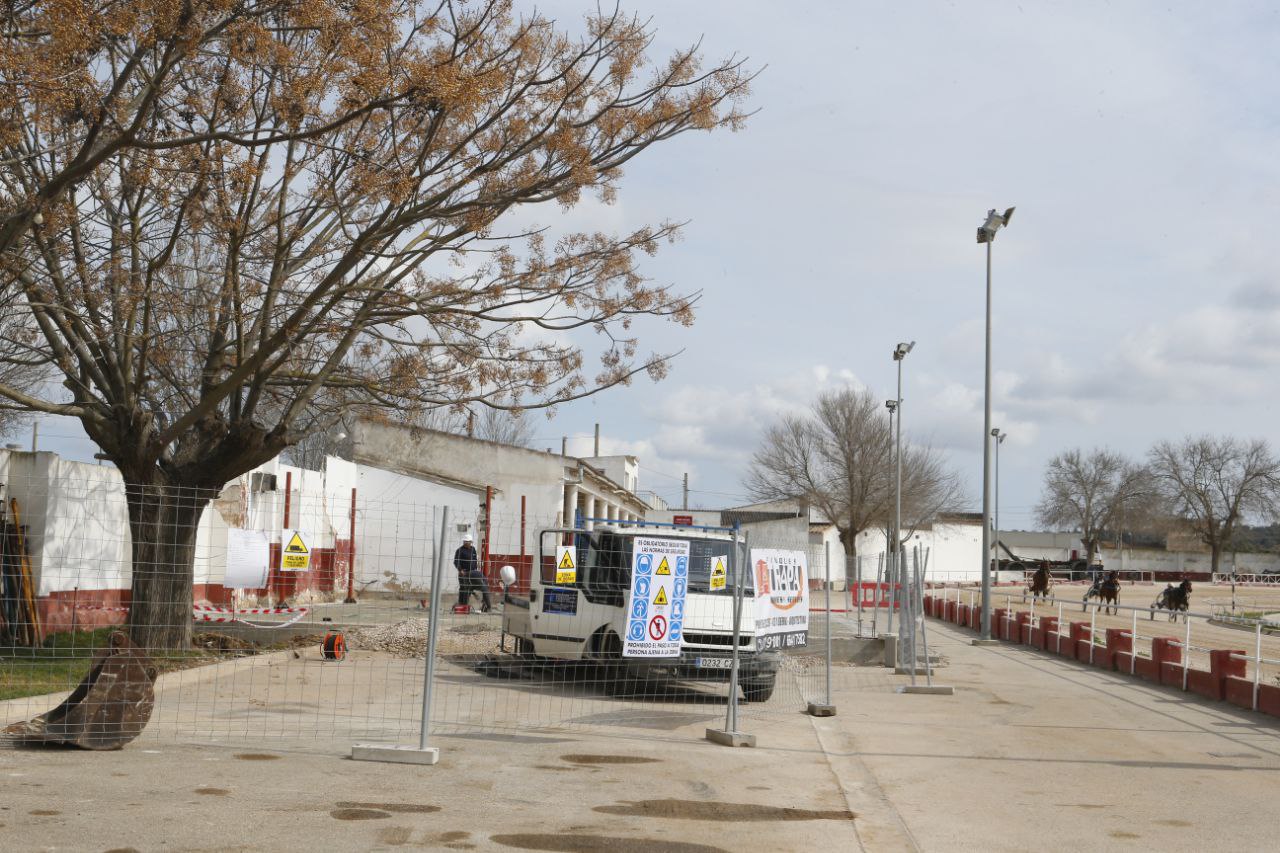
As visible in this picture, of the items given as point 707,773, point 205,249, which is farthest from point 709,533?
point 205,249

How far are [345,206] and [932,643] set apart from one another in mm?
17052

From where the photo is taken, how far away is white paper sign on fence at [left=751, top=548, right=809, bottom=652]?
1334 cm

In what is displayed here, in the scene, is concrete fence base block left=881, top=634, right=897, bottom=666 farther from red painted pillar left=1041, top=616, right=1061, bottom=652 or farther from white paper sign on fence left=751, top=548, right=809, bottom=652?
white paper sign on fence left=751, top=548, right=809, bottom=652

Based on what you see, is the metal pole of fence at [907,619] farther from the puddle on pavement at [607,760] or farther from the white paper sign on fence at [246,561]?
the white paper sign on fence at [246,561]

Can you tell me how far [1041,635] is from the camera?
85.1ft

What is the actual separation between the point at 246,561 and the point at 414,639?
10.7 ft

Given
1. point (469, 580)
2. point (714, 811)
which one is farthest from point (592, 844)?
point (469, 580)

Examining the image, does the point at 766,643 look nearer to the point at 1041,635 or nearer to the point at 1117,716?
the point at 1117,716

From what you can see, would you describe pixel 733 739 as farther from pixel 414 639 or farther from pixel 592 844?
pixel 414 639

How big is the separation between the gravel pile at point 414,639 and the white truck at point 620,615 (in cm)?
331

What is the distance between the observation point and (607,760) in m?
9.62

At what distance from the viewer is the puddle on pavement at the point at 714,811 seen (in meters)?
7.71

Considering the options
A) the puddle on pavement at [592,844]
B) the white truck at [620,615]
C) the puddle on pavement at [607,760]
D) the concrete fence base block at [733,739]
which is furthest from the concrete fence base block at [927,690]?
the puddle on pavement at [592,844]

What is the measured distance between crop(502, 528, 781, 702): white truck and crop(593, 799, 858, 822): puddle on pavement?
4.67m
